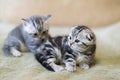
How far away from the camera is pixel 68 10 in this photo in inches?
76.1

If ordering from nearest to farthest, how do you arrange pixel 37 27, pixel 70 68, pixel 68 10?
pixel 70 68 → pixel 37 27 → pixel 68 10

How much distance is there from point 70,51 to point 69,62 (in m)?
0.07

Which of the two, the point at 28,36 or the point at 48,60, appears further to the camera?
the point at 28,36

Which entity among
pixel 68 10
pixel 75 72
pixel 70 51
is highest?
pixel 68 10

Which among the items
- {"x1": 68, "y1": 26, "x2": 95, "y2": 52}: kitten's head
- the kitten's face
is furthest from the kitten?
the kitten's face

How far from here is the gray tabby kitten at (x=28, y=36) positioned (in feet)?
4.98

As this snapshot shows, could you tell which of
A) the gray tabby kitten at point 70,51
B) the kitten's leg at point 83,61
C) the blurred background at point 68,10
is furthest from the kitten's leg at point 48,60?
the blurred background at point 68,10

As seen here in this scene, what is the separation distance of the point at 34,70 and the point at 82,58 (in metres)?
0.26

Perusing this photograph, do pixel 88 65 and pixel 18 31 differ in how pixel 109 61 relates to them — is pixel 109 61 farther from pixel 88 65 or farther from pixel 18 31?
pixel 18 31

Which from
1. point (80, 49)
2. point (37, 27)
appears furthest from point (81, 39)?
point (37, 27)

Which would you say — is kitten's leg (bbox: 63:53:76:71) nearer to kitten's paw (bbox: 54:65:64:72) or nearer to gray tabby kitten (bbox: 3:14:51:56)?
kitten's paw (bbox: 54:65:64:72)

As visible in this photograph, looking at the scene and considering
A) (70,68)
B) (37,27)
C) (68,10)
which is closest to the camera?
(70,68)

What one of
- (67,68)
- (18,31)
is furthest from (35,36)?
(67,68)

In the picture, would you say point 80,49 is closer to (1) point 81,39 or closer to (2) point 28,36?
(1) point 81,39
